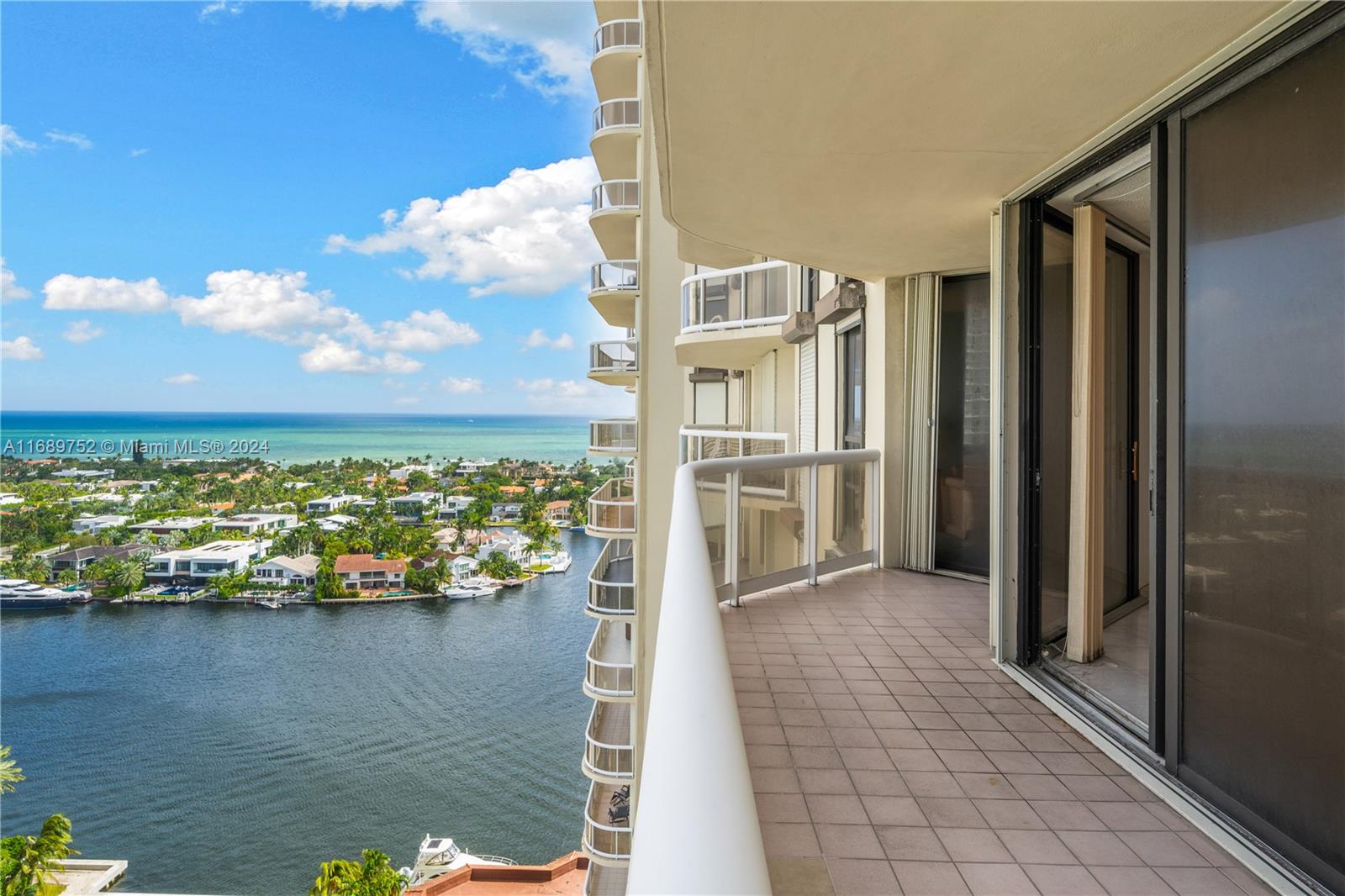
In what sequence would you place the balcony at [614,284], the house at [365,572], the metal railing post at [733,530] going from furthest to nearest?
1. the house at [365,572]
2. the balcony at [614,284]
3. the metal railing post at [733,530]

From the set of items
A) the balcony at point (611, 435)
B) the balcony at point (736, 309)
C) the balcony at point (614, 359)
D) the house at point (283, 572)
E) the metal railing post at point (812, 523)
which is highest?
the balcony at point (736, 309)

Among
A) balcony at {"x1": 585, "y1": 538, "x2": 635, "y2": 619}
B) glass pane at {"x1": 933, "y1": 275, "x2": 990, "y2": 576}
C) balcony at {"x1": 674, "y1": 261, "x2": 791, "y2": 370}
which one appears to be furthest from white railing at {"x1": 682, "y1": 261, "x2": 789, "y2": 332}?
glass pane at {"x1": 933, "y1": 275, "x2": 990, "y2": 576}

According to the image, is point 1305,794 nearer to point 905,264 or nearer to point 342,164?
point 905,264

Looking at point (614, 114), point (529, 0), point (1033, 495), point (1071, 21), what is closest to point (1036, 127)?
point (1071, 21)

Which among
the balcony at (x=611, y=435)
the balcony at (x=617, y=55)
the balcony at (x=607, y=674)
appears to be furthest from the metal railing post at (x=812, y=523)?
the balcony at (x=617, y=55)

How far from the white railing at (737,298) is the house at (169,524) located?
25549mm

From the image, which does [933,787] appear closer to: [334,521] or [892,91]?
[892,91]

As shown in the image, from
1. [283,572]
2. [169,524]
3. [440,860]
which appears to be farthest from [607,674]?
[169,524]

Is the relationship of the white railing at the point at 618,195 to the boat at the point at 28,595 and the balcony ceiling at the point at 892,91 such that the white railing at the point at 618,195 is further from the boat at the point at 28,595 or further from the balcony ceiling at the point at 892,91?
the boat at the point at 28,595

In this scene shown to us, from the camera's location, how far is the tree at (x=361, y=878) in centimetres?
1320

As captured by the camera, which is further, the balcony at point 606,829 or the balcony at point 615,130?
the balcony at point 615,130

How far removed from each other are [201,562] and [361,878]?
18.8m

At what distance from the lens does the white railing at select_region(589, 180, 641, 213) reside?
11445 millimetres

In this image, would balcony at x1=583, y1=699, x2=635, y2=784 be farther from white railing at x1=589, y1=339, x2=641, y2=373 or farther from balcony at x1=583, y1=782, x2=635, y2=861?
white railing at x1=589, y1=339, x2=641, y2=373
